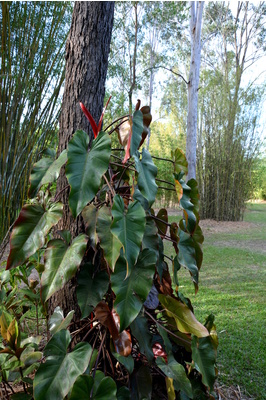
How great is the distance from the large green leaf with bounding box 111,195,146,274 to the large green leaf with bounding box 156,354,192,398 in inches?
11.8

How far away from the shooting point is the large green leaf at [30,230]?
802mm

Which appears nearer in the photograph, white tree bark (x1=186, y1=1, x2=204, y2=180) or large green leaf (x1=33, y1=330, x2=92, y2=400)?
large green leaf (x1=33, y1=330, x2=92, y2=400)

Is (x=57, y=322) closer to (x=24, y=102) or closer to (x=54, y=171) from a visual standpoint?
(x=54, y=171)

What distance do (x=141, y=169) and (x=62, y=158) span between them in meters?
0.22

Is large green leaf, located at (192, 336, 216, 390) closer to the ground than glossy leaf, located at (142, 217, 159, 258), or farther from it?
closer to the ground

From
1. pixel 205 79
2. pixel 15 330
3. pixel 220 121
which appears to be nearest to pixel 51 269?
pixel 15 330

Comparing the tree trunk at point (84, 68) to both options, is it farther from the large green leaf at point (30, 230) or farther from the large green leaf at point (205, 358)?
the large green leaf at point (205, 358)

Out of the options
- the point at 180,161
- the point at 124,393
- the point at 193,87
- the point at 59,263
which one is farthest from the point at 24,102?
the point at 193,87

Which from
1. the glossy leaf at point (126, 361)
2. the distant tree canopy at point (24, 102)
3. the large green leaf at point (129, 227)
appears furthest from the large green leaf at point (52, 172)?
the distant tree canopy at point (24, 102)

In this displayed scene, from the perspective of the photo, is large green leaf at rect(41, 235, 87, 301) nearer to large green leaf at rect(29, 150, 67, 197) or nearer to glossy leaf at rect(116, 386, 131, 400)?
large green leaf at rect(29, 150, 67, 197)

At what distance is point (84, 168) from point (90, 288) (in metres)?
0.30

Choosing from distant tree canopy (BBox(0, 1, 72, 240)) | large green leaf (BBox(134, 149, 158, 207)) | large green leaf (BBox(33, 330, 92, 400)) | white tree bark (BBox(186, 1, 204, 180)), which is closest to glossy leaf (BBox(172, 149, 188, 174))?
large green leaf (BBox(134, 149, 158, 207))

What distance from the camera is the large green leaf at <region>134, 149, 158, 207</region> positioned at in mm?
824

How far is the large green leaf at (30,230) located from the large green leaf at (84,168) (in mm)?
129
